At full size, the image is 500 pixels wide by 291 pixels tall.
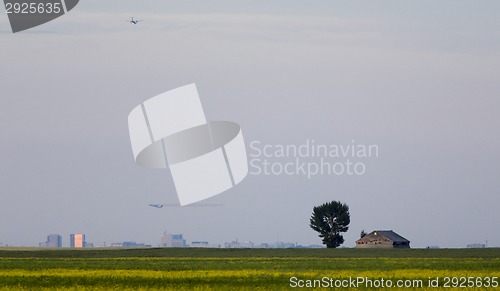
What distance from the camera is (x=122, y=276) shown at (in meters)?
72.1

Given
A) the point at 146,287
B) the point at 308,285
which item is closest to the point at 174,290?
the point at 146,287

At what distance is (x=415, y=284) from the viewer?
200 ft

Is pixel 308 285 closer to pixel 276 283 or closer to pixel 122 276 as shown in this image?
pixel 276 283

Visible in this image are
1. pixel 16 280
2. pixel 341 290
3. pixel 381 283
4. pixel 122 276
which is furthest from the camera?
pixel 122 276

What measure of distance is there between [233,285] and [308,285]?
16.7 feet

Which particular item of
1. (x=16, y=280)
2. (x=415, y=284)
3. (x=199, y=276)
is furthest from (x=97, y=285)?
(x=415, y=284)

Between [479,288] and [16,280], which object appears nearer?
[479,288]

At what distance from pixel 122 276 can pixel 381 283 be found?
1933cm

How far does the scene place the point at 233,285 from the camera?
198ft

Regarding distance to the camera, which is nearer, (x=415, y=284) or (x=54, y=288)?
(x=54, y=288)

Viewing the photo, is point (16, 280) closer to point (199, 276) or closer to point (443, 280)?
point (199, 276)

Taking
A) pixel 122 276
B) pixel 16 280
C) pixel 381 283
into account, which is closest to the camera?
pixel 381 283

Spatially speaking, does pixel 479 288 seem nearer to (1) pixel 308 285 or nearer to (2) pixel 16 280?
(1) pixel 308 285

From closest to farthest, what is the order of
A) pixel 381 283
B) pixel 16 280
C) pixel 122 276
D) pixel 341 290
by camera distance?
pixel 341 290
pixel 381 283
pixel 16 280
pixel 122 276
